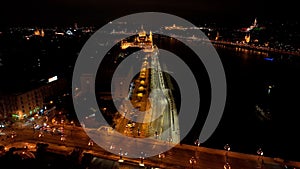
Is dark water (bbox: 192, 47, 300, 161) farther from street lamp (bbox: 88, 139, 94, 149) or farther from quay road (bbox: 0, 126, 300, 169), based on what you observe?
street lamp (bbox: 88, 139, 94, 149)

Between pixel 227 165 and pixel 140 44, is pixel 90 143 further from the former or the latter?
pixel 140 44

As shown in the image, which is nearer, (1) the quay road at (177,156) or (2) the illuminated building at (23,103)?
(1) the quay road at (177,156)

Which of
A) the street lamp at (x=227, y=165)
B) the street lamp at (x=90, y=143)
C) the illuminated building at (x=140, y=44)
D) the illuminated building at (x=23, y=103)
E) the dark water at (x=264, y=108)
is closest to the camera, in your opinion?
the street lamp at (x=227, y=165)

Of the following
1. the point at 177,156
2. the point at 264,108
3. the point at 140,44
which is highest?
the point at 140,44

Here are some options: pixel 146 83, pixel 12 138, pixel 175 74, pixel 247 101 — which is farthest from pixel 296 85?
pixel 12 138

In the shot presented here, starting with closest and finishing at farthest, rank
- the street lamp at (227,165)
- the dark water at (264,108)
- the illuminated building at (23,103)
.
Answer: the street lamp at (227,165) < the illuminated building at (23,103) < the dark water at (264,108)

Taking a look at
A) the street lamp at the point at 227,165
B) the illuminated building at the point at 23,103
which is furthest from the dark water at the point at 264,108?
the illuminated building at the point at 23,103

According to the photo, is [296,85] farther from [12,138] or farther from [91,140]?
[12,138]

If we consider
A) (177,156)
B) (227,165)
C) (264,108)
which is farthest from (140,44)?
(227,165)

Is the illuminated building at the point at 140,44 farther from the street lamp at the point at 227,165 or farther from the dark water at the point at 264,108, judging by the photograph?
the street lamp at the point at 227,165
